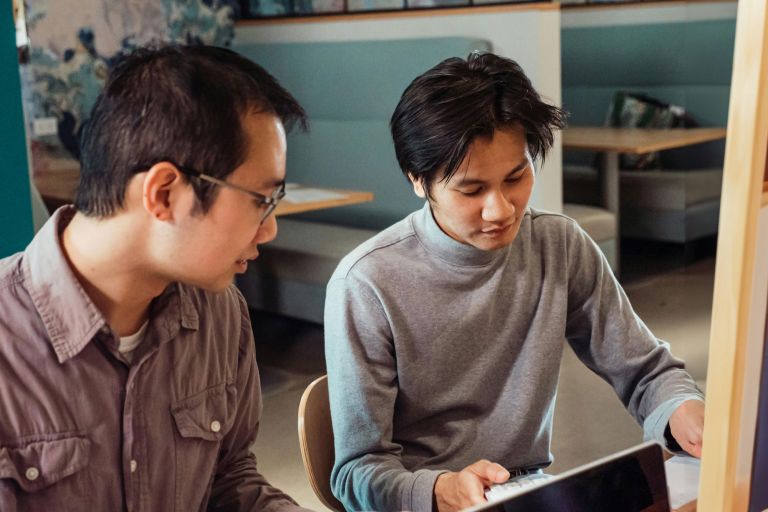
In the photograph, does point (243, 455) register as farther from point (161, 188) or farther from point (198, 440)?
point (161, 188)

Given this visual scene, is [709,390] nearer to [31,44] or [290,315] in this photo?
[290,315]

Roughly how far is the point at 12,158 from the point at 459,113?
218 cm

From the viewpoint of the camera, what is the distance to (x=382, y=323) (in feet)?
5.26

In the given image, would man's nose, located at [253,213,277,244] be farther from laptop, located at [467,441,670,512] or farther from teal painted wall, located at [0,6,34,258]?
teal painted wall, located at [0,6,34,258]

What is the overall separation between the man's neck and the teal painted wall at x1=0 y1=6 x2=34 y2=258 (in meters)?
2.19

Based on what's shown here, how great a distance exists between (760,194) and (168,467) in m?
0.83

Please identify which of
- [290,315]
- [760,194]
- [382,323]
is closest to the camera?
[760,194]

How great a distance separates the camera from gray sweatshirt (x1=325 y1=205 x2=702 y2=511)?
157cm

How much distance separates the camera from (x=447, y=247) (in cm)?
165

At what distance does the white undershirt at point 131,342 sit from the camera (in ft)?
4.19

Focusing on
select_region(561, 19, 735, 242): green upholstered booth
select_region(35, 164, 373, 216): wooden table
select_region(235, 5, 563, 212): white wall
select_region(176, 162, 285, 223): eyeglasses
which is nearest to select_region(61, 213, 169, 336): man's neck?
select_region(176, 162, 285, 223): eyeglasses

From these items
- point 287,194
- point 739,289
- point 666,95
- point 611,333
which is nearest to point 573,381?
point 287,194

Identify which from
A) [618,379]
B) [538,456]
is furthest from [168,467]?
[618,379]

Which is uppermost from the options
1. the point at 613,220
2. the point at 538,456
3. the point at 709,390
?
the point at 709,390
